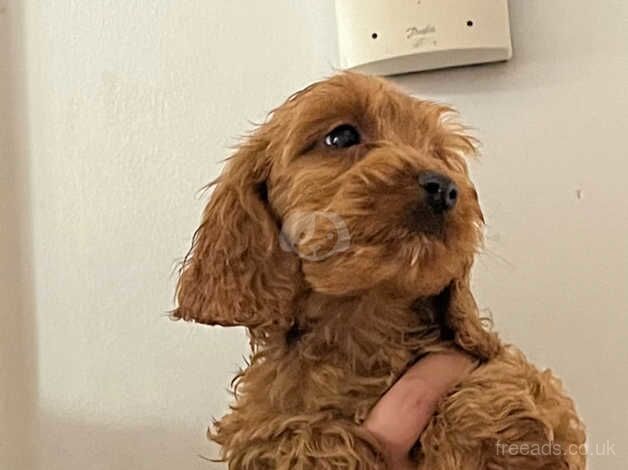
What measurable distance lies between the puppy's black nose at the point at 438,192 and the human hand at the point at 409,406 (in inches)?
7.2

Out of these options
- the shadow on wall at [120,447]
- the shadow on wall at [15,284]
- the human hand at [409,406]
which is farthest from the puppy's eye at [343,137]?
the shadow on wall at [15,284]

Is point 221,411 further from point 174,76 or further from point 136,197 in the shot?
point 174,76

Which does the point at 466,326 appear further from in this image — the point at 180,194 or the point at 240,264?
the point at 180,194

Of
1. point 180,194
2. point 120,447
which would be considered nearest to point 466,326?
point 180,194

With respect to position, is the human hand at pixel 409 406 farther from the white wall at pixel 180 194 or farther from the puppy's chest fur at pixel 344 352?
the white wall at pixel 180 194

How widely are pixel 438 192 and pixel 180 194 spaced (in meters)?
0.72

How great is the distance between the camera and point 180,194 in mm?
1665

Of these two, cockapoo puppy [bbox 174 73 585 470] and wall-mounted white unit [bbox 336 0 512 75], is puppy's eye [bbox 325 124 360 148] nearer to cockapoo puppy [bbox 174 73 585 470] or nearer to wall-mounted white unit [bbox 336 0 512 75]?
cockapoo puppy [bbox 174 73 585 470]

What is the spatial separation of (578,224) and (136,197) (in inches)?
27.4

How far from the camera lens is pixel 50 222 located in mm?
1743

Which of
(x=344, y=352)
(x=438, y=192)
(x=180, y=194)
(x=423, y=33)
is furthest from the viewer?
(x=180, y=194)

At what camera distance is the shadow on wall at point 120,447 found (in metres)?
1.66

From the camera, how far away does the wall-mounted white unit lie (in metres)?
1.41

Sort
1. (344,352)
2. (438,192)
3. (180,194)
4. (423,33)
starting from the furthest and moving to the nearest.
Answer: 1. (180,194)
2. (423,33)
3. (344,352)
4. (438,192)
